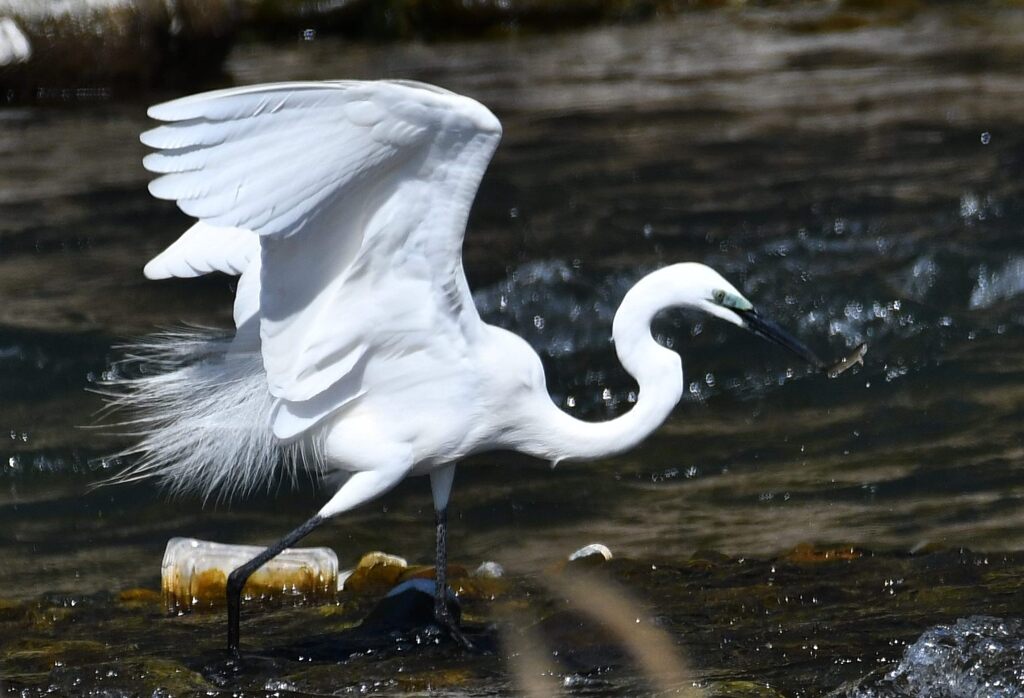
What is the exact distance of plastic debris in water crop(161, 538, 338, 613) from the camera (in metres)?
5.35

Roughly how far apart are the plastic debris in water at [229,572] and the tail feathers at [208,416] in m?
0.25

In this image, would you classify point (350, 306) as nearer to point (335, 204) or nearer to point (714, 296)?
point (335, 204)

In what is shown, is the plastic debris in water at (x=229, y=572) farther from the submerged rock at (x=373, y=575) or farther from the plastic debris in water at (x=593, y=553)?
the plastic debris in water at (x=593, y=553)

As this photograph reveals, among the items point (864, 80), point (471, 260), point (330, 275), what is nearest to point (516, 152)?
point (471, 260)

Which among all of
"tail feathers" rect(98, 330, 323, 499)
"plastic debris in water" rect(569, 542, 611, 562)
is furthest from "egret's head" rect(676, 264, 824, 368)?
"tail feathers" rect(98, 330, 323, 499)

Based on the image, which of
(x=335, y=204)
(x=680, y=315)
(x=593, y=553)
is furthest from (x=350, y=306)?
(x=680, y=315)

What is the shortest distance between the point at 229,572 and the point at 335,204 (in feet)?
5.59

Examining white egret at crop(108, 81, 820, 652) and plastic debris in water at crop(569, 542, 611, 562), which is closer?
white egret at crop(108, 81, 820, 652)

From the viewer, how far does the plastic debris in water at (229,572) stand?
17.5 ft

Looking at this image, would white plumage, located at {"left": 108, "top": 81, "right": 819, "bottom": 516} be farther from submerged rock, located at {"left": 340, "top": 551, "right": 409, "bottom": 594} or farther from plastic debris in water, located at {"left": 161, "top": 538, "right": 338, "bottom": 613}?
submerged rock, located at {"left": 340, "top": 551, "right": 409, "bottom": 594}

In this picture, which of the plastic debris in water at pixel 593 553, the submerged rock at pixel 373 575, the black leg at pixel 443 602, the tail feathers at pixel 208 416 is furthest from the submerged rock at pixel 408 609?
Result: the plastic debris in water at pixel 593 553

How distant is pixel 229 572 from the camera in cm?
533

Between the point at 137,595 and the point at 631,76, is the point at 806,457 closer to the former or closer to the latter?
the point at 137,595

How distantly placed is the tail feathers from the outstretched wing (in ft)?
0.67
